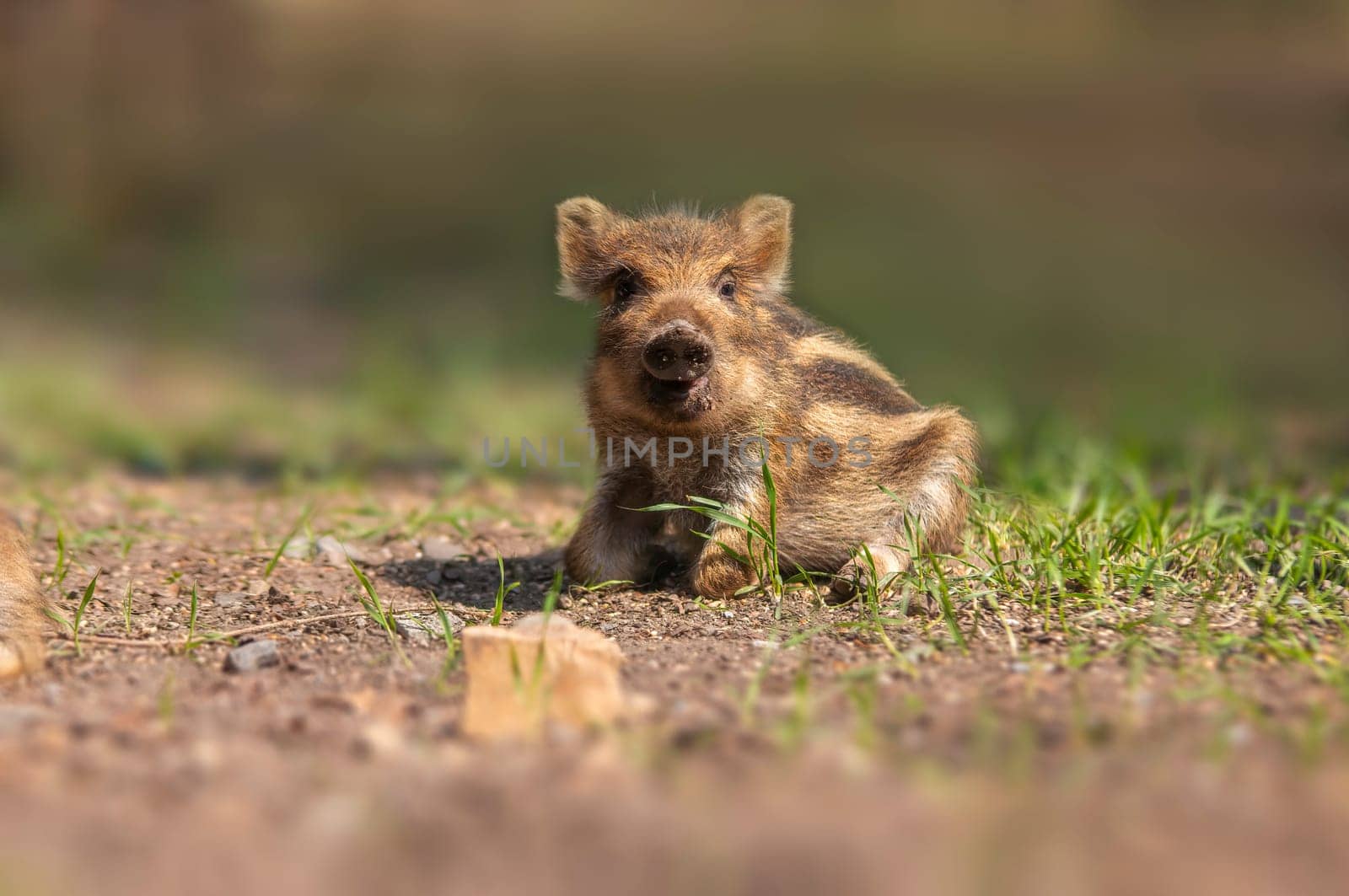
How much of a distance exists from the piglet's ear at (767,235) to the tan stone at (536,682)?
192cm

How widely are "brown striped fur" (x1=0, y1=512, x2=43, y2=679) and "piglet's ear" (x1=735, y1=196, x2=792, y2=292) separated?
2.60m

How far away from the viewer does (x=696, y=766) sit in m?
2.53

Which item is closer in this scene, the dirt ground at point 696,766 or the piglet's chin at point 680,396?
the dirt ground at point 696,766

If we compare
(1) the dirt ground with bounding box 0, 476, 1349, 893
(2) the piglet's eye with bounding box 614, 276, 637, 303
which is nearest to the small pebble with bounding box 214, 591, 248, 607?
(1) the dirt ground with bounding box 0, 476, 1349, 893

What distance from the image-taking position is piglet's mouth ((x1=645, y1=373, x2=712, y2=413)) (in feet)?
13.1

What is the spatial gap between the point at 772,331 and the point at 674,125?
7996 millimetres

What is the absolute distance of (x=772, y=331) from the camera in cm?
439

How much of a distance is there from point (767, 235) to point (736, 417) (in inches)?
30.1

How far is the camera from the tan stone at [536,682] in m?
2.81

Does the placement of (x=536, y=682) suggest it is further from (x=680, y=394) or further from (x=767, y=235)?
(x=767, y=235)

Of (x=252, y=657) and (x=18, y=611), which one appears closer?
(x=252, y=657)

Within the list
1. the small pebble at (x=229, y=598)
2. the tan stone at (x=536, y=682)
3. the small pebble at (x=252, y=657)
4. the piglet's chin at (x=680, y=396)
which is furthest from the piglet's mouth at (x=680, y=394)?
the small pebble at (x=229, y=598)

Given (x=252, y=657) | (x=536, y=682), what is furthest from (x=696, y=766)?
(x=252, y=657)

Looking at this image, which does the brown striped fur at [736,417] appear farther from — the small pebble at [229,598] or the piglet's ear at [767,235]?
the small pebble at [229,598]
